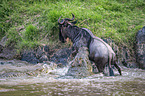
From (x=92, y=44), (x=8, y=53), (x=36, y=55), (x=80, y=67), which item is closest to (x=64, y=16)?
(x=36, y=55)

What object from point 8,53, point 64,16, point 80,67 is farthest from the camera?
point 64,16

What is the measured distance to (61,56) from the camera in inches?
350

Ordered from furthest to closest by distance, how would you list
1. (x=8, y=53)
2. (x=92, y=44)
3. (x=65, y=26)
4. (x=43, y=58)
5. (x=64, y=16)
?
(x=64, y=16)
(x=8, y=53)
(x=43, y=58)
(x=65, y=26)
(x=92, y=44)

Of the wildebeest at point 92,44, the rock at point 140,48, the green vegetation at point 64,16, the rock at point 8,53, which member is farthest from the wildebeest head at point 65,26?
the rock at point 140,48

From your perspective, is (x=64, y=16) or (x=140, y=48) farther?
(x=64, y=16)

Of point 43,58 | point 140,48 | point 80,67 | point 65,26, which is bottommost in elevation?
point 80,67

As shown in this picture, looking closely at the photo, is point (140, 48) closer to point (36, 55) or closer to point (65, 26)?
point (65, 26)

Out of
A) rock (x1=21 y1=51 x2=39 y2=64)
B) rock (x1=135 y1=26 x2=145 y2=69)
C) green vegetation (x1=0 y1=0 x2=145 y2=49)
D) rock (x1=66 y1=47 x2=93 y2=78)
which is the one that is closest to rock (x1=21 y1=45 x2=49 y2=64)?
rock (x1=21 y1=51 x2=39 y2=64)

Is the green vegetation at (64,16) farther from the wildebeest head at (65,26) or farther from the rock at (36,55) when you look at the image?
the wildebeest head at (65,26)

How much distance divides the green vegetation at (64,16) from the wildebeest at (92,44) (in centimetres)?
161

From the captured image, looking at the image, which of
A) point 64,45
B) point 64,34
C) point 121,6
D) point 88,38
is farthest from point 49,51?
point 121,6

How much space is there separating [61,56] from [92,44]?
2.58 meters

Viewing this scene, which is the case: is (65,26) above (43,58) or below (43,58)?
above

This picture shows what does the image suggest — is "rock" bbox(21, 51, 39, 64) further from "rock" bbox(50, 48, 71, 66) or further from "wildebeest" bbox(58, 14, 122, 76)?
"wildebeest" bbox(58, 14, 122, 76)
